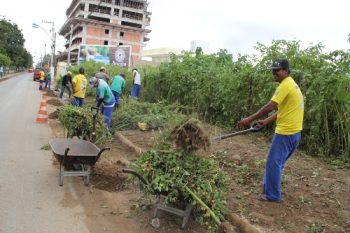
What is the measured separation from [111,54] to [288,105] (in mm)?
36679

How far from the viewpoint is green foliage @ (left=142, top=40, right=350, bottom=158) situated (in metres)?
8.16

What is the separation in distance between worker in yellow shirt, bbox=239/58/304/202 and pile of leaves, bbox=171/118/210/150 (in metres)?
0.74

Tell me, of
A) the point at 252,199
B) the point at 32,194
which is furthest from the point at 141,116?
the point at 252,199

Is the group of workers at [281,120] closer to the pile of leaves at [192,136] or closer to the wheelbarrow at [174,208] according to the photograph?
the pile of leaves at [192,136]

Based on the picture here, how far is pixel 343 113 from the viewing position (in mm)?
8070

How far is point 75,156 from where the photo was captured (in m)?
6.47

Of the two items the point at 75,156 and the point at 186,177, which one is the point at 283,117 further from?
the point at 75,156

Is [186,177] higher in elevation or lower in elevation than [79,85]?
lower

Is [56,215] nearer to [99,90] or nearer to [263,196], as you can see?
[263,196]

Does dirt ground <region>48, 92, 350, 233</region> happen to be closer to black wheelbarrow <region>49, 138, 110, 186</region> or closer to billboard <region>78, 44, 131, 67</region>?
black wheelbarrow <region>49, 138, 110, 186</region>

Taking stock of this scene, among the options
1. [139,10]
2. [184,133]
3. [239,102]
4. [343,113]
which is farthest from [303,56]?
[139,10]

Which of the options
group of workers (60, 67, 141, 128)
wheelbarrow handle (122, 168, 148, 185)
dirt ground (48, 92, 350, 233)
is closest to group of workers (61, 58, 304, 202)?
dirt ground (48, 92, 350, 233)

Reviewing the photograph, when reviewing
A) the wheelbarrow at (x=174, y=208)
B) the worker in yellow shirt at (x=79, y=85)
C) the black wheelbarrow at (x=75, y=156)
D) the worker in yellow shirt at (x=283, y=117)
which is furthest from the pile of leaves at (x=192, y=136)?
the worker in yellow shirt at (x=79, y=85)

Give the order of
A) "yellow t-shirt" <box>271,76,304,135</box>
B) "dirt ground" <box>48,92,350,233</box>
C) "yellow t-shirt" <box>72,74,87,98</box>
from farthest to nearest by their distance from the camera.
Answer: "yellow t-shirt" <box>72,74,87,98</box> < "yellow t-shirt" <box>271,76,304,135</box> < "dirt ground" <box>48,92,350,233</box>
